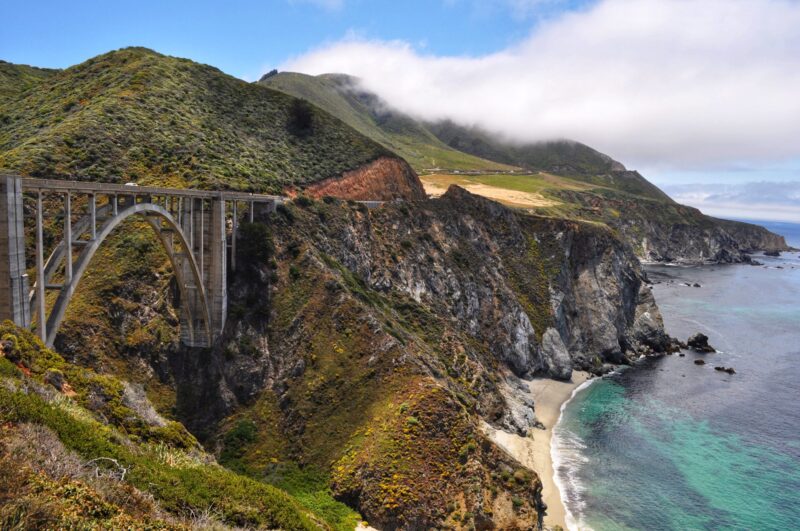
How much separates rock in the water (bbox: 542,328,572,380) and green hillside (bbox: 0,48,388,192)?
3569cm

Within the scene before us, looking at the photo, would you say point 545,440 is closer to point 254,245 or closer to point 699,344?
point 254,245

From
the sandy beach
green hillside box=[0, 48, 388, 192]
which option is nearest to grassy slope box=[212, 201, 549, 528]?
the sandy beach

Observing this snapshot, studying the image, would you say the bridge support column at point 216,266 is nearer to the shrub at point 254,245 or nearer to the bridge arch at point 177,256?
the bridge arch at point 177,256

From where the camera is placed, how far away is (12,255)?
19.7 meters

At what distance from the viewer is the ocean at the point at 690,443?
40.4 m

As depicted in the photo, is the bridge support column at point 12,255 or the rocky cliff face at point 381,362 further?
the rocky cliff face at point 381,362

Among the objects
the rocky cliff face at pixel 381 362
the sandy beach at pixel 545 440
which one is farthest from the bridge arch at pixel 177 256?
the sandy beach at pixel 545 440

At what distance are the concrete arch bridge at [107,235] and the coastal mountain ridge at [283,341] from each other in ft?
4.99

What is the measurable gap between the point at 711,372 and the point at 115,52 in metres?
93.0

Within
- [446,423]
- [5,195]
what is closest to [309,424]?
[446,423]

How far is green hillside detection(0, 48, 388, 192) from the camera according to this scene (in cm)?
4909

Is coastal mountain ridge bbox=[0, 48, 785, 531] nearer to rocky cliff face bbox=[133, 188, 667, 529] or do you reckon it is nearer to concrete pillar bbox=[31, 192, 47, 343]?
rocky cliff face bbox=[133, 188, 667, 529]

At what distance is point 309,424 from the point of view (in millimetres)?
38562

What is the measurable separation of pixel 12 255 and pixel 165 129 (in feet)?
136
